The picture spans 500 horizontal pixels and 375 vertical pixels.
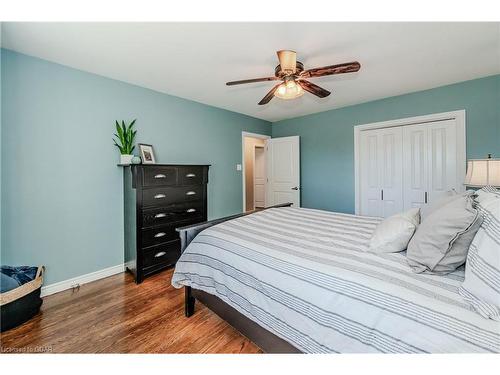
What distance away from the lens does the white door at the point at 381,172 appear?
346cm

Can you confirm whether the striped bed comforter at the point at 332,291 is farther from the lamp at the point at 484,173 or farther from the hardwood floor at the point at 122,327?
the lamp at the point at 484,173

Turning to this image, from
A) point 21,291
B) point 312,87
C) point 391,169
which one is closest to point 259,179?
point 391,169

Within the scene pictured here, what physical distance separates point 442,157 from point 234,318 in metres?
3.44

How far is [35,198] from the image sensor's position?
2.19 meters

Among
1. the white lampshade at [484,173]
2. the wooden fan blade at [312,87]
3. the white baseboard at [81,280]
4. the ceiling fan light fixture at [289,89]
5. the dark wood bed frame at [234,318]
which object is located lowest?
the white baseboard at [81,280]

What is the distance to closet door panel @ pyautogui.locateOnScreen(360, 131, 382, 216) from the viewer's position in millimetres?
3654

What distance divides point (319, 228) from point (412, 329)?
106 centimetres

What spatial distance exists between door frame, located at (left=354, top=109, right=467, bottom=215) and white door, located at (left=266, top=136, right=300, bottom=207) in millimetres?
1047

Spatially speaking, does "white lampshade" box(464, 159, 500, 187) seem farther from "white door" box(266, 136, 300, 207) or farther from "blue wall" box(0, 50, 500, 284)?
"white door" box(266, 136, 300, 207)

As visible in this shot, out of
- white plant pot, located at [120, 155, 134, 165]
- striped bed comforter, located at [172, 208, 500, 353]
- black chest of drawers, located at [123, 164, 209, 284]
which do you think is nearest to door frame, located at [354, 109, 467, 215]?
striped bed comforter, located at [172, 208, 500, 353]

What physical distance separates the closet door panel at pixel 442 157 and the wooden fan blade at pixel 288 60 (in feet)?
8.39

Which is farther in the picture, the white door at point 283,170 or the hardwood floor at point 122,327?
the white door at point 283,170

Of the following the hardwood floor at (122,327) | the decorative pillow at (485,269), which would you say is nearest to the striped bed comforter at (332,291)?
the decorative pillow at (485,269)
